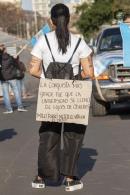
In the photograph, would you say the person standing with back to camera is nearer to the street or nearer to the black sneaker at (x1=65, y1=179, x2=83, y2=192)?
the black sneaker at (x1=65, y1=179, x2=83, y2=192)

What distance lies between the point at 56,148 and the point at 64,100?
0.51 metres

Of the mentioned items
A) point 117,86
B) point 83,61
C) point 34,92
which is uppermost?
point 83,61

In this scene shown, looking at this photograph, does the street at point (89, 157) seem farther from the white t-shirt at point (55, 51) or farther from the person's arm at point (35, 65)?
the white t-shirt at point (55, 51)

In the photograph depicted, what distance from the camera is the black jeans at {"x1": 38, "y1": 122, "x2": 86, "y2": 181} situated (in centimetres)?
747

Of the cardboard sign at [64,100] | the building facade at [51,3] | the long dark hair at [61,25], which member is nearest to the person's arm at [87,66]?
the cardboard sign at [64,100]

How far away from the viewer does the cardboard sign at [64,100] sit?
7.37 metres

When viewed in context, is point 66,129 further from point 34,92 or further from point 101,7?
point 101,7

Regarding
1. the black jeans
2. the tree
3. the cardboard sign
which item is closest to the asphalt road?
the black jeans

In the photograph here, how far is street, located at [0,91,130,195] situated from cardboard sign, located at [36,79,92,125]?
787 mm

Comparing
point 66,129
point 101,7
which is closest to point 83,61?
point 66,129

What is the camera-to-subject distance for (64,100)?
7.46 m

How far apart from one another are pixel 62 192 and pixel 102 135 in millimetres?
4669

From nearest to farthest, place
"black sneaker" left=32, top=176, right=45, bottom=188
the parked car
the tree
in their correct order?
"black sneaker" left=32, top=176, right=45, bottom=188
the parked car
the tree

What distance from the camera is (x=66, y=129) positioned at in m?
7.50
